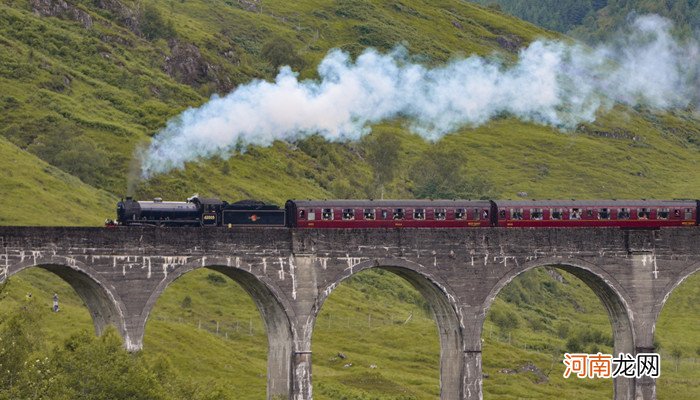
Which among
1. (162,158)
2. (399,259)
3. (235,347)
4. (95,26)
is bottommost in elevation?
(235,347)

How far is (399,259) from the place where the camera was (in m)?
85.1

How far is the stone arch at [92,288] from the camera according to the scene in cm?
7575

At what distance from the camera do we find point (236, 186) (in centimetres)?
14575

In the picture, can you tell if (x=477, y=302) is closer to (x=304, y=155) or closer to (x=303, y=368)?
(x=303, y=368)

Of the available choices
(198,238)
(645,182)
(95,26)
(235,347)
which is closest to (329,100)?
(235,347)

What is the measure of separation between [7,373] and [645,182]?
143684 mm

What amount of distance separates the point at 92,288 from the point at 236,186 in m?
67.2

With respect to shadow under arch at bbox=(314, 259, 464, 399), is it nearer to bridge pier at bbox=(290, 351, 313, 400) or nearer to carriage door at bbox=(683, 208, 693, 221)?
bridge pier at bbox=(290, 351, 313, 400)

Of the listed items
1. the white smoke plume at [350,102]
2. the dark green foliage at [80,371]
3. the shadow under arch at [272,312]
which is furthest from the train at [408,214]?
the white smoke plume at [350,102]

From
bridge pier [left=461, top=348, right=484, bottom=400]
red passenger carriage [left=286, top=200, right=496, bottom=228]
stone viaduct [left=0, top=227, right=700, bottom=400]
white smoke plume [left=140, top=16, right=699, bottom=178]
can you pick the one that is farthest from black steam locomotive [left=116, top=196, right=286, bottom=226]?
white smoke plume [left=140, top=16, right=699, bottom=178]

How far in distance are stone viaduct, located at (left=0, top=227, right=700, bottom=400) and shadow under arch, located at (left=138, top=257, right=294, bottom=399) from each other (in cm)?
9

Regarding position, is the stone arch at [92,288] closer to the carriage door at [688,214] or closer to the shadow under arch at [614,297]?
the shadow under arch at [614,297]

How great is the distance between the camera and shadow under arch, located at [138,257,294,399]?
80750 millimetres

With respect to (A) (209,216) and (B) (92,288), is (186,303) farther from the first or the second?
(B) (92,288)
